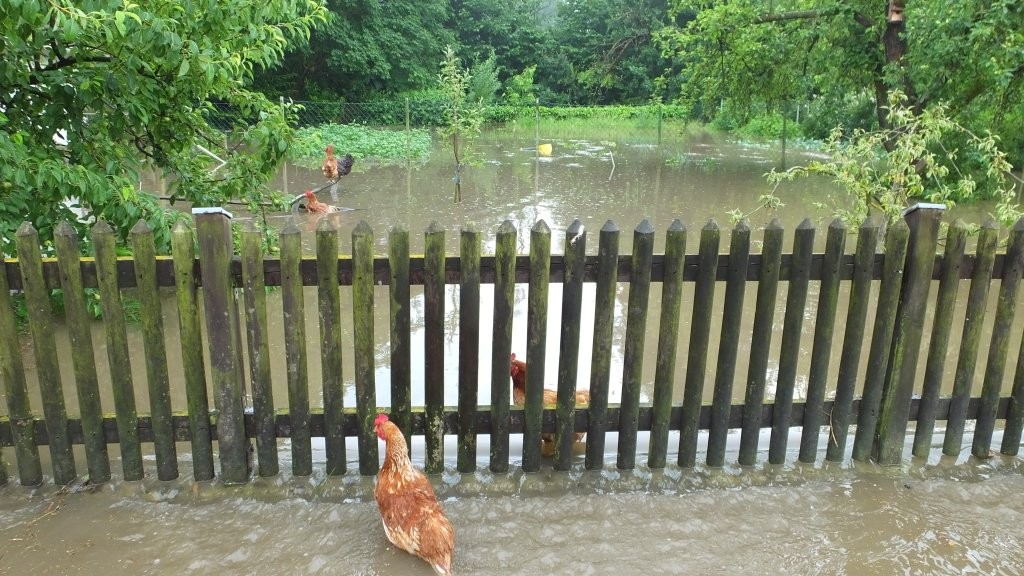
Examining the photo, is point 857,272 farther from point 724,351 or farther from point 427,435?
point 427,435

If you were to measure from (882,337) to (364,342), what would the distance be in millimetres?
2785

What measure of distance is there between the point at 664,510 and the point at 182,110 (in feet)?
13.2

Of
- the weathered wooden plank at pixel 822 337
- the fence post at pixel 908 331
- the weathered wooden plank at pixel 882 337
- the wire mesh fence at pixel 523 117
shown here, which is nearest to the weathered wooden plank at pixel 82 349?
the weathered wooden plank at pixel 822 337

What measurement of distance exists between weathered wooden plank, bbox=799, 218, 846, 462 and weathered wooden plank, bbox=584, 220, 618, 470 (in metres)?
1.07

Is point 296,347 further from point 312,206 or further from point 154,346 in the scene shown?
point 312,206

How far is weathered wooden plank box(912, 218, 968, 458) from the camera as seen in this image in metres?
3.74

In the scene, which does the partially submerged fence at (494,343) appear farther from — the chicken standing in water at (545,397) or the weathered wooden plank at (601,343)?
the chicken standing in water at (545,397)

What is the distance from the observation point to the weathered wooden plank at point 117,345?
3301 mm

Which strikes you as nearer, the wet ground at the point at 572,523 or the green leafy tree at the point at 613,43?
the wet ground at the point at 572,523

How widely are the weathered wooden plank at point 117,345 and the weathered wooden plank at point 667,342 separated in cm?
261

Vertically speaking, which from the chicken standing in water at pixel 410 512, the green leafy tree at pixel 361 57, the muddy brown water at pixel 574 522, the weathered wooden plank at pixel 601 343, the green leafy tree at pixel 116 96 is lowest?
the muddy brown water at pixel 574 522

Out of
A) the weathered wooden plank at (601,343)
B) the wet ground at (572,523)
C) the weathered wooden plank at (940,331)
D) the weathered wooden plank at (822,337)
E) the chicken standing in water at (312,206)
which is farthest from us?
the chicken standing in water at (312,206)

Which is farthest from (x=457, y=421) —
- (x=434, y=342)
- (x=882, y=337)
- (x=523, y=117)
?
(x=523, y=117)

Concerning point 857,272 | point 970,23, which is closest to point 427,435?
point 857,272
